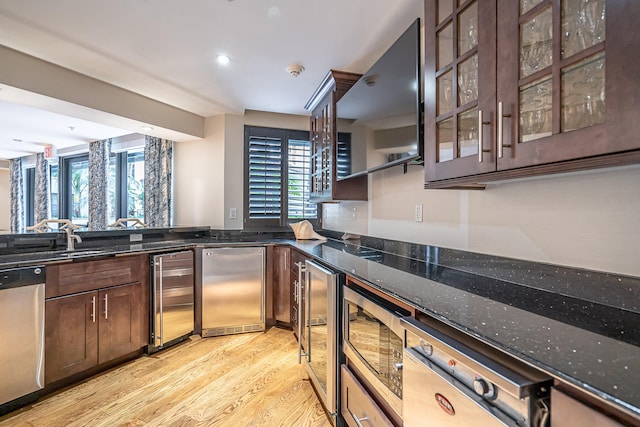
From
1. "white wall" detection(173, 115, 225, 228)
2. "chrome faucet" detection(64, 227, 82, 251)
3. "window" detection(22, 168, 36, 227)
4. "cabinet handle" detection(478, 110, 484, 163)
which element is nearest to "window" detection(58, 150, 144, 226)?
"white wall" detection(173, 115, 225, 228)

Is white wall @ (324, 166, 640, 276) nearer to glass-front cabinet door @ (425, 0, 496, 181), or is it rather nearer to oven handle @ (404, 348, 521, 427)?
glass-front cabinet door @ (425, 0, 496, 181)

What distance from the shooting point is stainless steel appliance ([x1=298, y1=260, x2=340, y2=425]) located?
1.68 metres

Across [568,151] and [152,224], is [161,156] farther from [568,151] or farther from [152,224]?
[568,151]

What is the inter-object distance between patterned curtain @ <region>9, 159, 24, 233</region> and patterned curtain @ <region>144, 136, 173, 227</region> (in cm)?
465

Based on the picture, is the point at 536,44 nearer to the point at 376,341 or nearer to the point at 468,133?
the point at 468,133

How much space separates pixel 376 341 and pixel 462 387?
0.56m

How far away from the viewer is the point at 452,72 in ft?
4.29

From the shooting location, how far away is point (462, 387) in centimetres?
79

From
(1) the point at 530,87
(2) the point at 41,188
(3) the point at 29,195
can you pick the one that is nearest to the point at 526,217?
(1) the point at 530,87

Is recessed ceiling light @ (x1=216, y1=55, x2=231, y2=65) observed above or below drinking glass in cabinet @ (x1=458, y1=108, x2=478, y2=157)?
above

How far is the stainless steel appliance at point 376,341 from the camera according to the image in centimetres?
116

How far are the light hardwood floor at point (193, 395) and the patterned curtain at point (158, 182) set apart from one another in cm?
190

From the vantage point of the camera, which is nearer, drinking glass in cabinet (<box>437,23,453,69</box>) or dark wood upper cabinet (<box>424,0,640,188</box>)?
dark wood upper cabinet (<box>424,0,640,188</box>)

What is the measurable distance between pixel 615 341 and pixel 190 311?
119 inches
